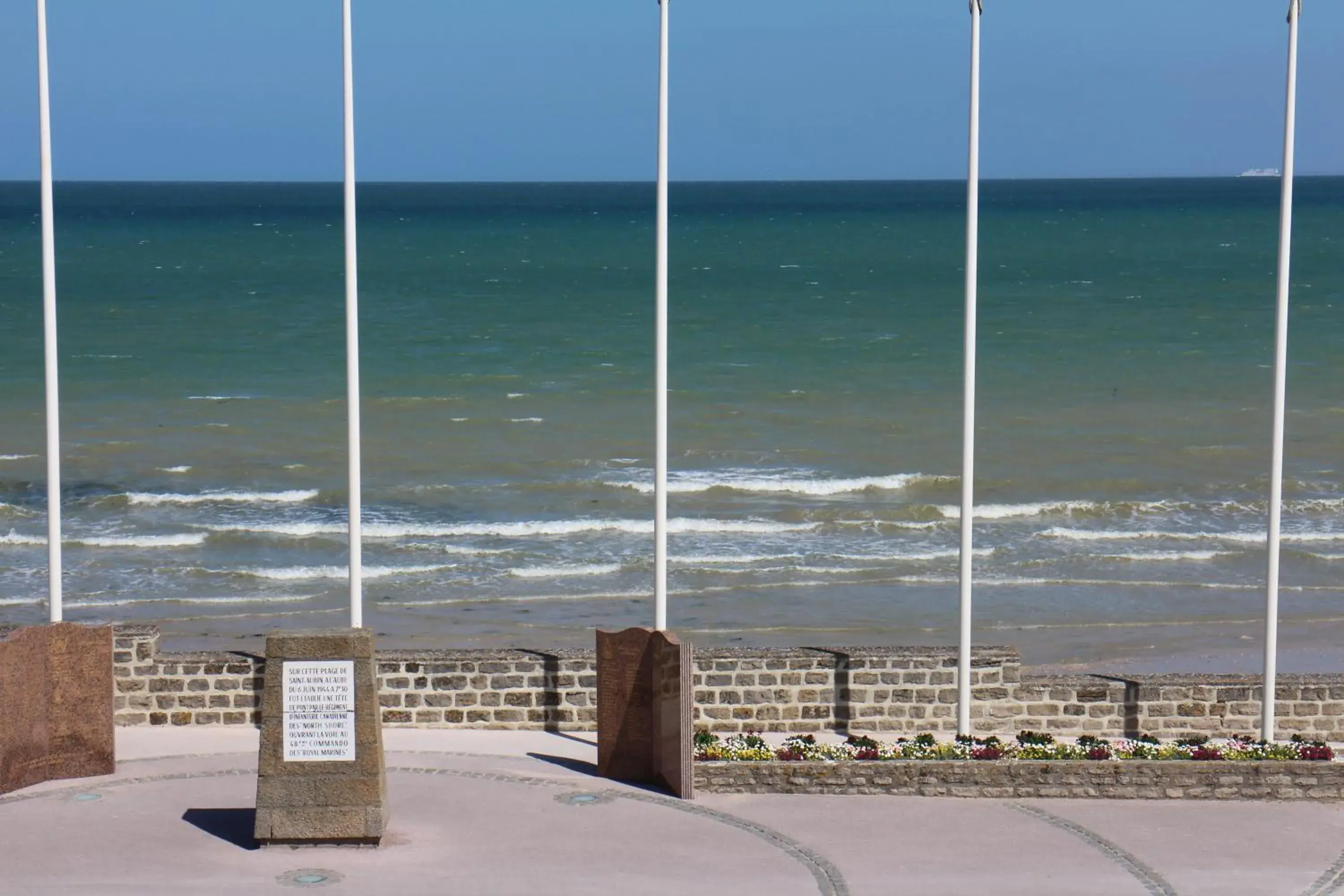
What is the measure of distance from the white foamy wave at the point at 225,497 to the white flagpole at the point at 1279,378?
21608mm

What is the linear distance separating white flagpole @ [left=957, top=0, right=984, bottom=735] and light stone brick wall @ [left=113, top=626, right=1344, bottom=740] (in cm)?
52

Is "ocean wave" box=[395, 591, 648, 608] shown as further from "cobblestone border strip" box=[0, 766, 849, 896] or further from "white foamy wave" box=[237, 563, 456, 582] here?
"cobblestone border strip" box=[0, 766, 849, 896]

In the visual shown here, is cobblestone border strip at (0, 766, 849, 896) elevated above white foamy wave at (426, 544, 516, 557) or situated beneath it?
situated beneath

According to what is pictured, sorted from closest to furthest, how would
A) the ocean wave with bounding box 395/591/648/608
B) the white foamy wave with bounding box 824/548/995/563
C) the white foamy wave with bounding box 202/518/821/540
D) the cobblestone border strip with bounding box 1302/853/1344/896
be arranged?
the cobblestone border strip with bounding box 1302/853/1344/896 → the ocean wave with bounding box 395/591/648/608 → the white foamy wave with bounding box 824/548/995/563 → the white foamy wave with bounding box 202/518/821/540

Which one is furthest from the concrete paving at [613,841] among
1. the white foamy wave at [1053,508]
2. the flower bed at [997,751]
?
the white foamy wave at [1053,508]

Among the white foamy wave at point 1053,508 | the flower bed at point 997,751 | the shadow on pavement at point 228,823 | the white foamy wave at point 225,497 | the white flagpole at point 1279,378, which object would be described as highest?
the white flagpole at point 1279,378

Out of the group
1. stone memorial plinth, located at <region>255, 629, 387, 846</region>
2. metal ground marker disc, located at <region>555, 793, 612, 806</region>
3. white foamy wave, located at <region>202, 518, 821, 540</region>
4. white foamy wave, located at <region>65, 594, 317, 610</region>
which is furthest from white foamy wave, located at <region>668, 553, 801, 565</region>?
stone memorial plinth, located at <region>255, 629, 387, 846</region>

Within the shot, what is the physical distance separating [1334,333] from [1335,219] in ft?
299

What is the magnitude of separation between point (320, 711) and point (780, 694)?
212 inches

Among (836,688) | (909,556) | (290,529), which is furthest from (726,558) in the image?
(836,688)

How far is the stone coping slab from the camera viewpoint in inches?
690

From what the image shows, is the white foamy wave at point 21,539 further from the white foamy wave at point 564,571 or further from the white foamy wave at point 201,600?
the white foamy wave at point 564,571

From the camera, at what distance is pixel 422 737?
62.5 feet

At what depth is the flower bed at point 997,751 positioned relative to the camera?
17.8 m
